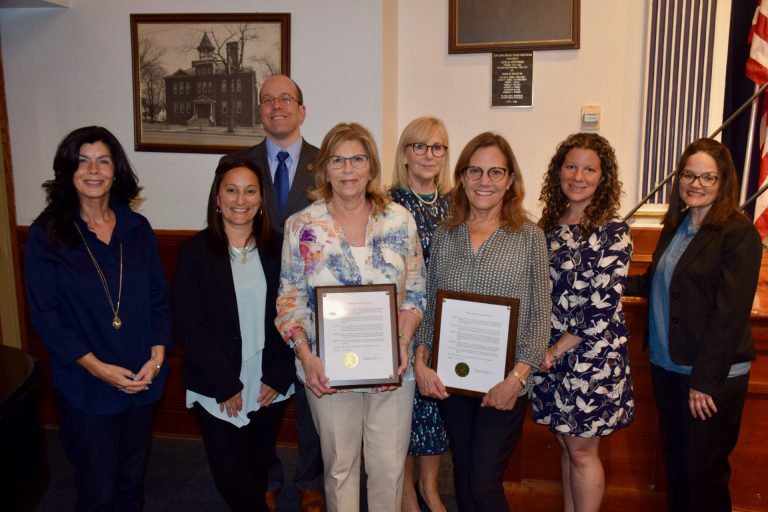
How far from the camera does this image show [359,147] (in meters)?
2.11

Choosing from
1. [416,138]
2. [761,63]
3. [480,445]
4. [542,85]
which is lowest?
[480,445]

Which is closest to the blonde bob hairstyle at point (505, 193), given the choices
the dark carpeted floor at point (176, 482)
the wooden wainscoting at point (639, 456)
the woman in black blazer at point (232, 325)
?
the woman in black blazer at point (232, 325)

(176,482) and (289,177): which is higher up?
(289,177)

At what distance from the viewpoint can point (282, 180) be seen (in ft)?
9.48

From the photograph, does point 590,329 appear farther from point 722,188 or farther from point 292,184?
point 292,184

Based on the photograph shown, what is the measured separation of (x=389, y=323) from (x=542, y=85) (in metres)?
2.88

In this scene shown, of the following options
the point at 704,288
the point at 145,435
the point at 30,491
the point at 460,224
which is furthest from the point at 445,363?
the point at 30,491

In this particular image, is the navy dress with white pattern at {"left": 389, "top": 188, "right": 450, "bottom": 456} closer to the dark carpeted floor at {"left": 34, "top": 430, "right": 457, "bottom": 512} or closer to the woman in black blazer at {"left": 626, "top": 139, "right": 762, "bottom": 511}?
the dark carpeted floor at {"left": 34, "top": 430, "right": 457, "bottom": 512}

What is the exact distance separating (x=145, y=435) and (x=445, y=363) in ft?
3.76

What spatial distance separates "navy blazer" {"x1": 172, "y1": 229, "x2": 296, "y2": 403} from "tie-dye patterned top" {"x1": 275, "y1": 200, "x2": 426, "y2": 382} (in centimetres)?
20

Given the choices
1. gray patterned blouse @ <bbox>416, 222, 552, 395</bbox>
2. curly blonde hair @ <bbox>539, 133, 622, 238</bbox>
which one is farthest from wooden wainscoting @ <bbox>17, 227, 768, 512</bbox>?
gray patterned blouse @ <bbox>416, 222, 552, 395</bbox>

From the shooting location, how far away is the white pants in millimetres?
2133

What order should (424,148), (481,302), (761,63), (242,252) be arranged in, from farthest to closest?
(761,63) → (424,148) → (242,252) → (481,302)

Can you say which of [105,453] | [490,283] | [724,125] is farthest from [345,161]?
[724,125]
